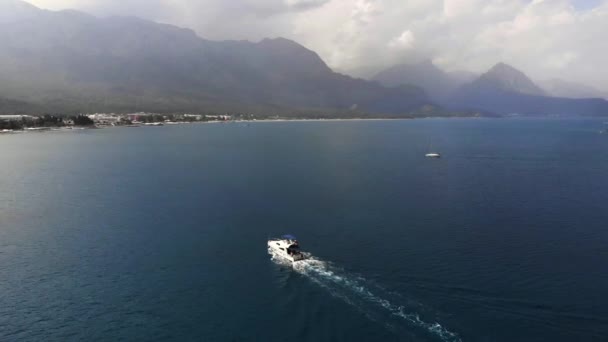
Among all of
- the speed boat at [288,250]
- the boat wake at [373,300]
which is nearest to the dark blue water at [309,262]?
the boat wake at [373,300]

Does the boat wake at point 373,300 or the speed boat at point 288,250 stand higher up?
the speed boat at point 288,250

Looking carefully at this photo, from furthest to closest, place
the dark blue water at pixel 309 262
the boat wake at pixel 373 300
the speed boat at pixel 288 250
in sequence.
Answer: the speed boat at pixel 288 250, the dark blue water at pixel 309 262, the boat wake at pixel 373 300

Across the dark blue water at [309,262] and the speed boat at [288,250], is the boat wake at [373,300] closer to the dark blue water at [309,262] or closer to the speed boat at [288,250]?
the dark blue water at [309,262]

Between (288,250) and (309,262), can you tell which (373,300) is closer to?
(309,262)

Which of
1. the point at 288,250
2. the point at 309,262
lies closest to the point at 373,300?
the point at 309,262

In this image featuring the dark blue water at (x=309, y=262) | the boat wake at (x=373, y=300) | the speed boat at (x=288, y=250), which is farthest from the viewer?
the speed boat at (x=288, y=250)

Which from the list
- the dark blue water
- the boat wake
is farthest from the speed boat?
the dark blue water

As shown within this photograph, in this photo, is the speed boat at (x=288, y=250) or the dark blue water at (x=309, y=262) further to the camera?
the speed boat at (x=288, y=250)

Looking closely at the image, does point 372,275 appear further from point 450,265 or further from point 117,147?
point 117,147
